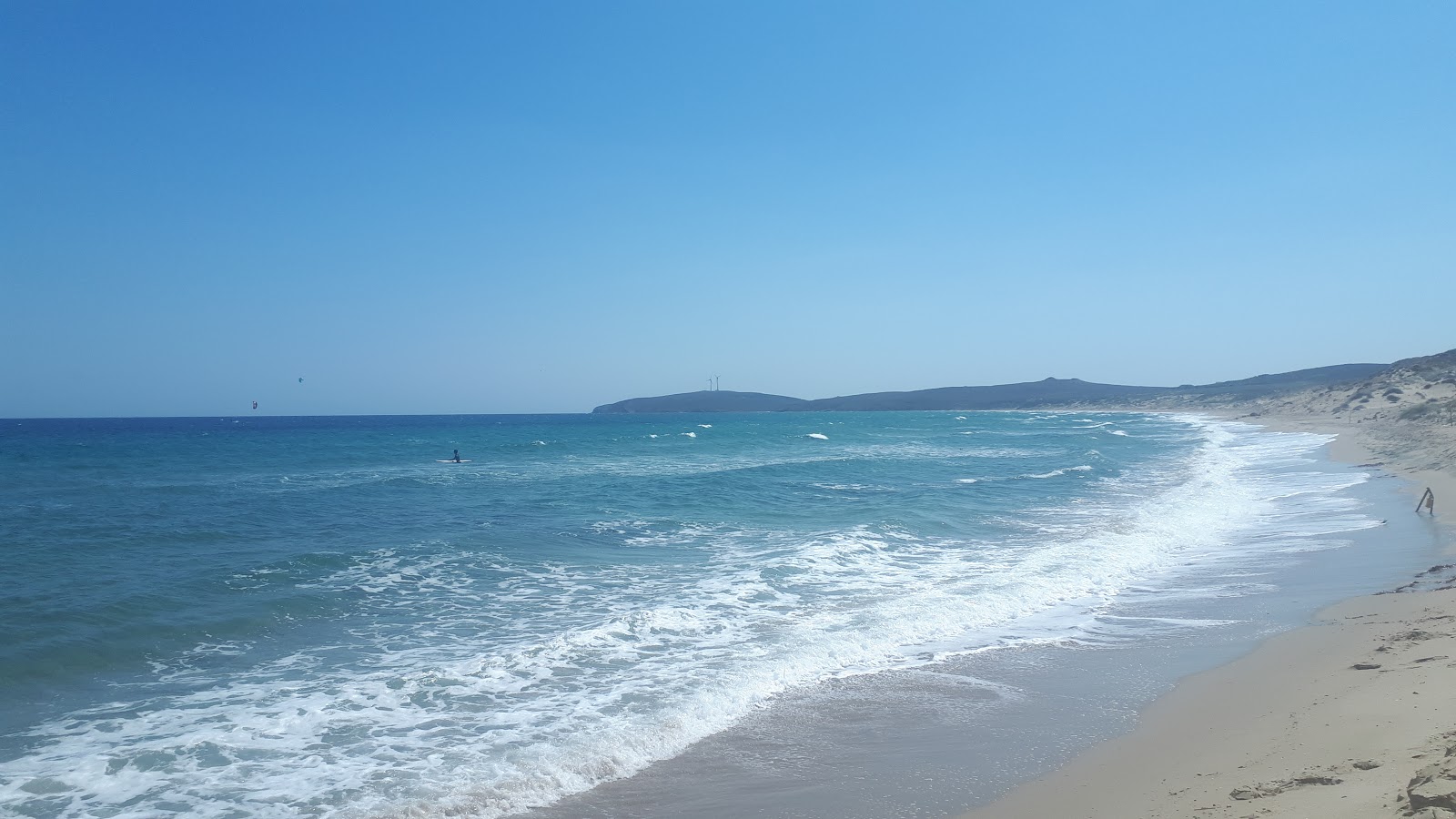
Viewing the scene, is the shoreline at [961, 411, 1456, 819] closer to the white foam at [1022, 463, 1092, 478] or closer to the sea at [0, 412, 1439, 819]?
the sea at [0, 412, 1439, 819]

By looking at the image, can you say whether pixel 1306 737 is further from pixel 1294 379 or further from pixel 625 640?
pixel 1294 379

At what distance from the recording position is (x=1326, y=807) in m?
4.54

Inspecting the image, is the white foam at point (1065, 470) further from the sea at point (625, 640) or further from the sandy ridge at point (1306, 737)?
the sandy ridge at point (1306, 737)

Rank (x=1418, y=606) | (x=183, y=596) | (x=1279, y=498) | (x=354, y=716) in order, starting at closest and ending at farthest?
(x=354, y=716) → (x=1418, y=606) → (x=183, y=596) → (x=1279, y=498)

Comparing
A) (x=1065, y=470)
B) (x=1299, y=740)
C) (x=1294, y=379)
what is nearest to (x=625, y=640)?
(x=1299, y=740)

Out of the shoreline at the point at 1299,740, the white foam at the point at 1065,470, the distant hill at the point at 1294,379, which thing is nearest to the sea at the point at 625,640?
the shoreline at the point at 1299,740

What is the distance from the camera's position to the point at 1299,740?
593cm

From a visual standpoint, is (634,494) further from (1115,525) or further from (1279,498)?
(1279,498)

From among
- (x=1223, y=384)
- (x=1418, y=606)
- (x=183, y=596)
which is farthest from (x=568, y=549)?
(x=1223, y=384)

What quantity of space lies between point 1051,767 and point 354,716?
19.3 ft

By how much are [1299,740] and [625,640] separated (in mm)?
6546

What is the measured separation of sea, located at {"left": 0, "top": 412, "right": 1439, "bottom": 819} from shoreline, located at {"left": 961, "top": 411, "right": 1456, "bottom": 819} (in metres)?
0.37

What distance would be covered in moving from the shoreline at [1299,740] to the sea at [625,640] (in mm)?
367

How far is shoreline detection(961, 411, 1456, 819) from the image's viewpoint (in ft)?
15.6
